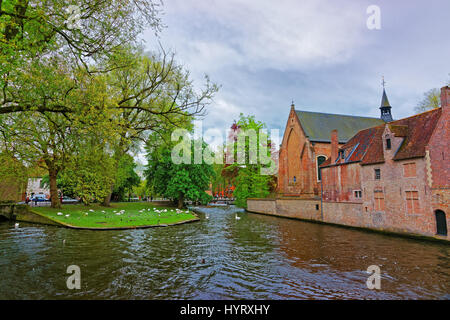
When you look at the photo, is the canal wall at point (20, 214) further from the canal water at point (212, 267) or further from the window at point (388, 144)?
the window at point (388, 144)

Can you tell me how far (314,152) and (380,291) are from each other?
31.2m

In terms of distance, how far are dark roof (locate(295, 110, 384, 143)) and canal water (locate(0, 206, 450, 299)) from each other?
24.6 meters

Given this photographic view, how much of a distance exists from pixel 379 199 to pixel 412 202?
285 centimetres

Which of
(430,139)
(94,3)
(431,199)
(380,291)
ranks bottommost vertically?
(380,291)

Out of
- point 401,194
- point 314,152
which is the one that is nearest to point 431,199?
point 401,194

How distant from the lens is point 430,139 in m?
17.8

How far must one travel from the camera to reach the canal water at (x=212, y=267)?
8062mm

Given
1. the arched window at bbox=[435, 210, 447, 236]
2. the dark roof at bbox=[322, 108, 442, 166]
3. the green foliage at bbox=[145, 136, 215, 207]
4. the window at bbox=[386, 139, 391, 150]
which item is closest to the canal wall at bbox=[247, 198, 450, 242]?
the arched window at bbox=[435, 210, 447, 236]

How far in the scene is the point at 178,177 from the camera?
3644 cm

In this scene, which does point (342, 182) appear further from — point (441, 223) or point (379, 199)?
point (441, 223)

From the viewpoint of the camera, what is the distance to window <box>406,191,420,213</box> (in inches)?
719

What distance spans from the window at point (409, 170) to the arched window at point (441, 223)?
3.06 m

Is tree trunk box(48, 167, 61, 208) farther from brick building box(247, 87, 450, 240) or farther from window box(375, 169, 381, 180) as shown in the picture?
window box(375, 169, 381, 180)

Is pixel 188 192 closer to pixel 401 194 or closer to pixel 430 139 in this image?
pixel 401 194
